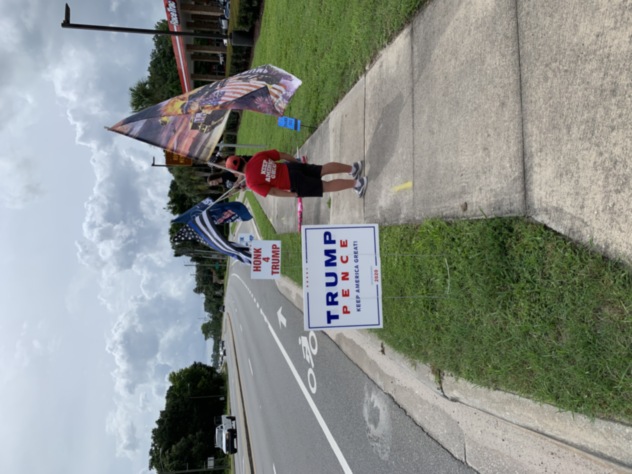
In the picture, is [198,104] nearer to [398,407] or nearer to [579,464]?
[398,407]

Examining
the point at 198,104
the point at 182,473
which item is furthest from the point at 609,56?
the point at 182,473

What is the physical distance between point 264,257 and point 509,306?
7.28m

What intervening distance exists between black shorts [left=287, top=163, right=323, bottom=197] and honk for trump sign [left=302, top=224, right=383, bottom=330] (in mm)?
2092

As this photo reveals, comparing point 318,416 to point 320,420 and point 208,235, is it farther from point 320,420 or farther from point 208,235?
point 208,235

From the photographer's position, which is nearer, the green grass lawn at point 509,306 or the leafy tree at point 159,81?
the green grass lawn at point 509,306

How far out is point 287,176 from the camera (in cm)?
646

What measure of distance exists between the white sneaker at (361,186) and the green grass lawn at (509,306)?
3.34 ft

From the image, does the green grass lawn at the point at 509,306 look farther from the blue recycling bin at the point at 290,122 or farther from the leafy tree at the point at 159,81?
the leafy tree at the point at 159,81

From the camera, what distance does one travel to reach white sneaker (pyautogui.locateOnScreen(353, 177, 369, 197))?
6.70 metres

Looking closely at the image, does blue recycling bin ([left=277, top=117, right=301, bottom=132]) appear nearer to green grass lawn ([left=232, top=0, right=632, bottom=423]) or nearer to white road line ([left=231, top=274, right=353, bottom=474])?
green grass lawn ([left=232, top=0, right=632, bottom=423])

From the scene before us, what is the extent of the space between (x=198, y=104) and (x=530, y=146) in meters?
4.30

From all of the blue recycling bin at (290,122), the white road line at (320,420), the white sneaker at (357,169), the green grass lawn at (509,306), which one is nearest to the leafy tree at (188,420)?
the white road line at (320,420)

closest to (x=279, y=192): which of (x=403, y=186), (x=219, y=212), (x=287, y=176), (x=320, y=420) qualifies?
(x=287, y=176)

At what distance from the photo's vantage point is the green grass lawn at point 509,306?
2.86m
